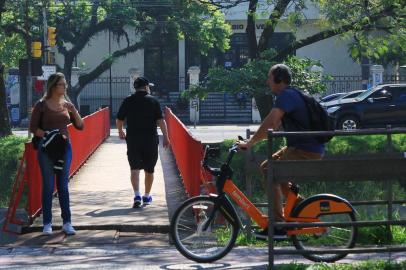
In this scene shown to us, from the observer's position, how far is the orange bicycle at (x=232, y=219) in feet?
26.1

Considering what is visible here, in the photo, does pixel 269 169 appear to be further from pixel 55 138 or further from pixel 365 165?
pixel 55 138

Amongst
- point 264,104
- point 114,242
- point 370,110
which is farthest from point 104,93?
point 114,242

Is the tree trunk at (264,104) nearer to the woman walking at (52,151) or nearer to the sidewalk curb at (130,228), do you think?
the sidewalk curb at (130,228)

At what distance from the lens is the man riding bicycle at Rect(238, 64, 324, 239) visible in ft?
26.0

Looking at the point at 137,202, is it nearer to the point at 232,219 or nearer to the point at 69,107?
the point at 69,107

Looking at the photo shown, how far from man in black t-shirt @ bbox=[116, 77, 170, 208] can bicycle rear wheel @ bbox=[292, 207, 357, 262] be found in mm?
4136

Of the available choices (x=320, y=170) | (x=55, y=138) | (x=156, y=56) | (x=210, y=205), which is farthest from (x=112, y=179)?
(x=156, y=56)

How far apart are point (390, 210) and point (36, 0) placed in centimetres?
3526

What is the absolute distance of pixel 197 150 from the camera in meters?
11.3

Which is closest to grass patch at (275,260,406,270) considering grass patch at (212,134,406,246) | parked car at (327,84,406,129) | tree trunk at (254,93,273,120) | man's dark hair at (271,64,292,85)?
man's dark hair at (271,64,292,85)

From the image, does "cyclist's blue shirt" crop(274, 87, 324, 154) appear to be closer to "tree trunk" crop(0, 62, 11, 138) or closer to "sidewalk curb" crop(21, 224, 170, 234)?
"sidewalk curb" crop(21, 224, 170, 234)

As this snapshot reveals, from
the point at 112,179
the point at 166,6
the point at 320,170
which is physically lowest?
the point at 112,179

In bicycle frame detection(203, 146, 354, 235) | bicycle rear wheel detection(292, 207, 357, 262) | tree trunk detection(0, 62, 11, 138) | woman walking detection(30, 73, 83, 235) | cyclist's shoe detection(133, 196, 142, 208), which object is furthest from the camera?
tree trunk detection(0, 62, 11, 138)

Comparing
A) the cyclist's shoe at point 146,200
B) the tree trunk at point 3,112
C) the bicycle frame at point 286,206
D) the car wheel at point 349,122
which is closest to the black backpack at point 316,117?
the bicycle frame at point 286,206
